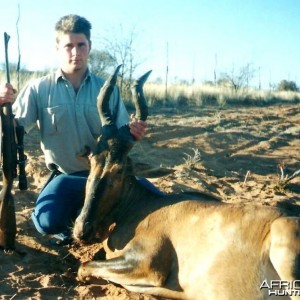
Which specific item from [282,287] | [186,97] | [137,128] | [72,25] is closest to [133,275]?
[282,287]

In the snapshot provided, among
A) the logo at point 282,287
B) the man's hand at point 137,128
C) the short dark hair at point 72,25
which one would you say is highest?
the short dark hair at point 72,25

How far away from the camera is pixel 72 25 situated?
638cm

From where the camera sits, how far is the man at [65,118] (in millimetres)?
6402

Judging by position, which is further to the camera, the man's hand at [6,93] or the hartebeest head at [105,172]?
the man's hand at [6,93]

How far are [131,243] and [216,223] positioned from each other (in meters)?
0.93

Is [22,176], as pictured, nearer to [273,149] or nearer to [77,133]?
[77,133]

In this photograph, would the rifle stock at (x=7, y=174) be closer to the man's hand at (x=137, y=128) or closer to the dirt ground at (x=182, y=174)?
the dirt ground at (x=182, y=174)

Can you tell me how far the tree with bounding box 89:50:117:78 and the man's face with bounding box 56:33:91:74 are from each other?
2098cm

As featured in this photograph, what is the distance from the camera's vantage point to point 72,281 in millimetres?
5664

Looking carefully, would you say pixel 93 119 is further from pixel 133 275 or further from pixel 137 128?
pixel 133 275

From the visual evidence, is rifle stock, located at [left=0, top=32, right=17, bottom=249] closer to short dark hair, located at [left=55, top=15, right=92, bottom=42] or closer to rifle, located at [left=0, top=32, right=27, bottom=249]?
rifle, located at [left=0, top=32, right=27, bottom=249]

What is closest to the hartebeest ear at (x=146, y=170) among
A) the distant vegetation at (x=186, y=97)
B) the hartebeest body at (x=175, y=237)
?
the hartebeest body at (x=175, y=237)

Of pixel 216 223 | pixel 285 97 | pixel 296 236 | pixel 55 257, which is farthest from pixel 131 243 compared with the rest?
pixel 285 97

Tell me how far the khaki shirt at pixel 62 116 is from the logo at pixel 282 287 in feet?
9.27
